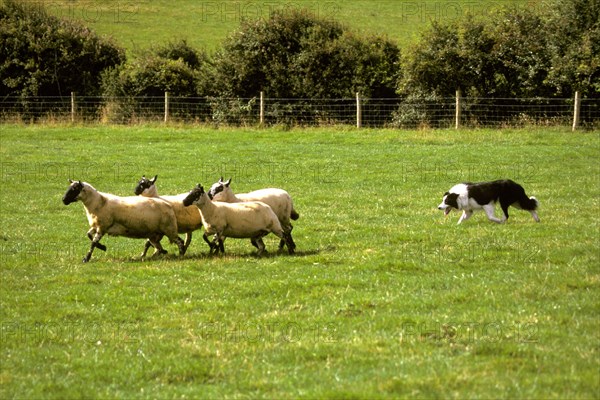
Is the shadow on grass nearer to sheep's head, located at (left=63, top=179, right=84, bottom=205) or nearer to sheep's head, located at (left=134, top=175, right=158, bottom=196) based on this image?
sheep's head, located at (left=63, top=179, right=84, bottom=205)

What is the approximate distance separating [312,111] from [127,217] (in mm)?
27095

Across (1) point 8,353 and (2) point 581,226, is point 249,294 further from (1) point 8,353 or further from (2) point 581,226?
(2) point 581,226

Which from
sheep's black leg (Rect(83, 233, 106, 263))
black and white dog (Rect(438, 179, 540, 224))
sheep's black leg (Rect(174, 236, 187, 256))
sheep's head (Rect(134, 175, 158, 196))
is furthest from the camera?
black and white dog (Rect(438, 179, 540, 224))

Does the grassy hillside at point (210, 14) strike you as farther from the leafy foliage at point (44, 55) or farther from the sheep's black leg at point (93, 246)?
the sheep's black leg at point (93, 246)

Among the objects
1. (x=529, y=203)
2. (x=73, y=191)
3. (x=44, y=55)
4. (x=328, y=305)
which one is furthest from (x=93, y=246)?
(x=44, y=55)

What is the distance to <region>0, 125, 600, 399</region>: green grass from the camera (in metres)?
9.36

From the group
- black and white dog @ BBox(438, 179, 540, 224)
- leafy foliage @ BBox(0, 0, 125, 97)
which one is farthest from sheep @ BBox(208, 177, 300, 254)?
leafy foliage @ BBox(0, 0, 125, 97)

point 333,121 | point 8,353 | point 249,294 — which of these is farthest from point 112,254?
point 333,121

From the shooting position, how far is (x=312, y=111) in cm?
4300

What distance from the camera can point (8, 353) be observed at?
418 inches

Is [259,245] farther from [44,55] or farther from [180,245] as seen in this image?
[44,55]

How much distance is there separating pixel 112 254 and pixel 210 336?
667 cm

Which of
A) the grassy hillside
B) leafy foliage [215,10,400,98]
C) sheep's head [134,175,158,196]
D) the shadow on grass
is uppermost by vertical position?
the grassy hillside

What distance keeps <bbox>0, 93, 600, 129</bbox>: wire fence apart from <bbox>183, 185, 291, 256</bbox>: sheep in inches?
928
